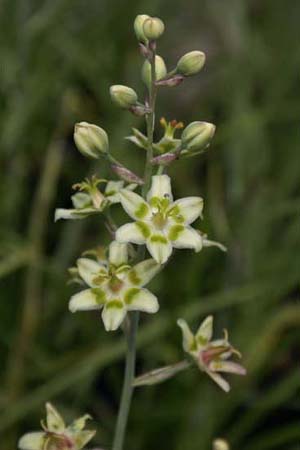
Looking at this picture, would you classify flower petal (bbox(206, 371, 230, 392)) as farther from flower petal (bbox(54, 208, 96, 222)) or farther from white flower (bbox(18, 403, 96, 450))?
flower petal (bbox(54, 208, 96, 222))

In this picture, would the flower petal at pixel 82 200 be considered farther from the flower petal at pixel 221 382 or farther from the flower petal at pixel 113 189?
the flower petal at pixel 221 382

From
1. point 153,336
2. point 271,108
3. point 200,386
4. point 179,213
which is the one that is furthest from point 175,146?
point 271,108

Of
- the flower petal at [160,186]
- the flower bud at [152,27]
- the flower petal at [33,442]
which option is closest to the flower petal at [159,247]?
the flower petal at [160,186]

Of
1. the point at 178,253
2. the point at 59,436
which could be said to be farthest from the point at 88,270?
the point at 178,253

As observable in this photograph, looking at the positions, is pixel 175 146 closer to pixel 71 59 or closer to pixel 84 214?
pixel 84 214

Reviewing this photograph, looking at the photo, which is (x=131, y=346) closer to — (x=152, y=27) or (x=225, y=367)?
(x=225, y=367)

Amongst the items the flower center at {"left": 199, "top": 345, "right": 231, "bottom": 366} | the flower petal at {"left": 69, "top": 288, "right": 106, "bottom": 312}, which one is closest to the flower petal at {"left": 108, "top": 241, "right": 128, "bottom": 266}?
the flower petal at {"left": 69, "top": 288, "right": 106, "bottom": 312}
